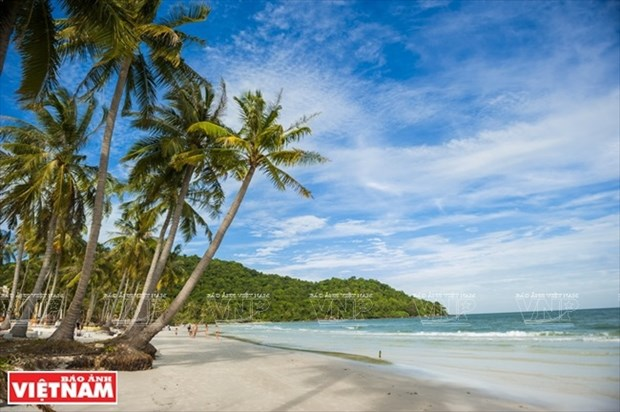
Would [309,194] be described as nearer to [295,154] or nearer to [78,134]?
[295,154]

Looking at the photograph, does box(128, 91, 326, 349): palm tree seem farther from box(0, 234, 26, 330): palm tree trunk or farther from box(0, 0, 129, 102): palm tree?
box(0, 234, 26, 330): palm tree trunk

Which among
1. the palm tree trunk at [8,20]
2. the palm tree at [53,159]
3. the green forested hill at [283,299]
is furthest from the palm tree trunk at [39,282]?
the green forested hill at [283,299]

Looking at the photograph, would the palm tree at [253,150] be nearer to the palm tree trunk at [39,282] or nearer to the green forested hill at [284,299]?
the palm tree trunk at [39,282]

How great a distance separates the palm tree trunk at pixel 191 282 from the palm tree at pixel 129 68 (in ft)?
6.90

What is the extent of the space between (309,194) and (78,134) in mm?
9751

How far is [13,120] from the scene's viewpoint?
16.5m

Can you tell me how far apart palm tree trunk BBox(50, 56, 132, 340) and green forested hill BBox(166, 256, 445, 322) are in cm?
7493

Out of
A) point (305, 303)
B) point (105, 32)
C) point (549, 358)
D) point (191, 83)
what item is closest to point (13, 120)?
point (191, 83)

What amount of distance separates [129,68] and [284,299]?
10205 cm

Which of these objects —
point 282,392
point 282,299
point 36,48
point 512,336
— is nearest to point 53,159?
point 36,48

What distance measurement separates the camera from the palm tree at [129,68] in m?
12.3

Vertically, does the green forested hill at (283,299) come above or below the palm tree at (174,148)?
below

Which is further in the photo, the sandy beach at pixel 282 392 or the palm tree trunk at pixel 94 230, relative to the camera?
the palm tree trunk at pixel 94 230

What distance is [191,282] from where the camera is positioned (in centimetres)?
1323
